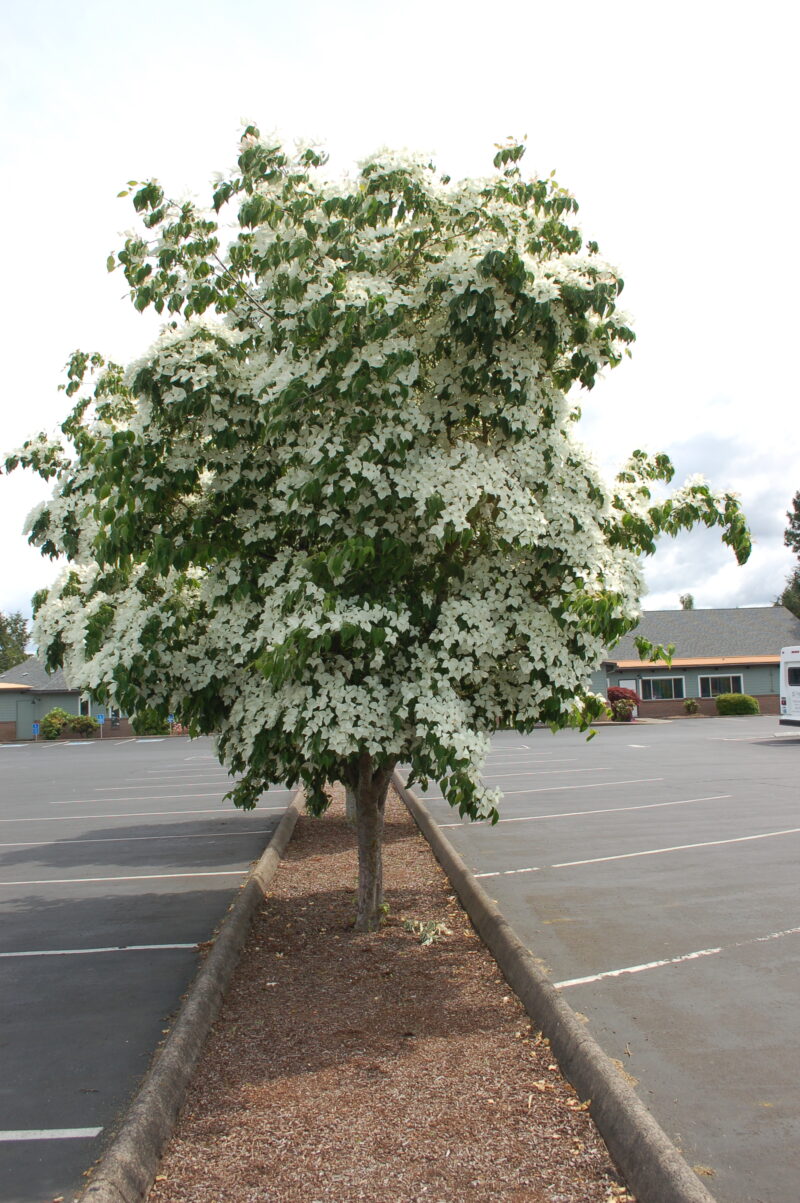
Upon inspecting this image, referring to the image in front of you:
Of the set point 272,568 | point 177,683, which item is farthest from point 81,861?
point 272,568

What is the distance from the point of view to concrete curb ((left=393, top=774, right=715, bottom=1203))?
3.53 meters

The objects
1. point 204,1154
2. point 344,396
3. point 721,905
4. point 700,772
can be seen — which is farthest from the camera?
point 700,772

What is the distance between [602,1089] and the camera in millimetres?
4301

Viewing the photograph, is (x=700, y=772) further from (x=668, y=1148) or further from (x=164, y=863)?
(x=668, y=1148)

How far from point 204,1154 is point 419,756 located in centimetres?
249

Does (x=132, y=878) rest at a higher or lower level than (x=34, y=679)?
lower

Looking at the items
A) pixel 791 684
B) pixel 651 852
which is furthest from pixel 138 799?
pixel 791 684

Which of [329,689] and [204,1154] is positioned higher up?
[329,689]

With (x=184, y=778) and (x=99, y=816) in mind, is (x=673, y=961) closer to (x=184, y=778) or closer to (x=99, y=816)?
(x=99, y=816)

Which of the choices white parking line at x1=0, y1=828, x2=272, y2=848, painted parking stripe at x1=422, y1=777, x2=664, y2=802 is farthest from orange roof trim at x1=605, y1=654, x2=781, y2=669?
white parking line at x1=0, y1=828, x2=272, y2=848

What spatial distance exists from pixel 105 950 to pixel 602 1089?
15.2 feet

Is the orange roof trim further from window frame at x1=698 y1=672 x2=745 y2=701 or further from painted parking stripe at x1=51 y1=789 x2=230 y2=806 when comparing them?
painted parking stripe at x1=51 y1=789 x2=230 y2=806

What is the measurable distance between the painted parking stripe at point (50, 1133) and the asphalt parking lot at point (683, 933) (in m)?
2.56

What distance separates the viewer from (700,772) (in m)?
19.5
